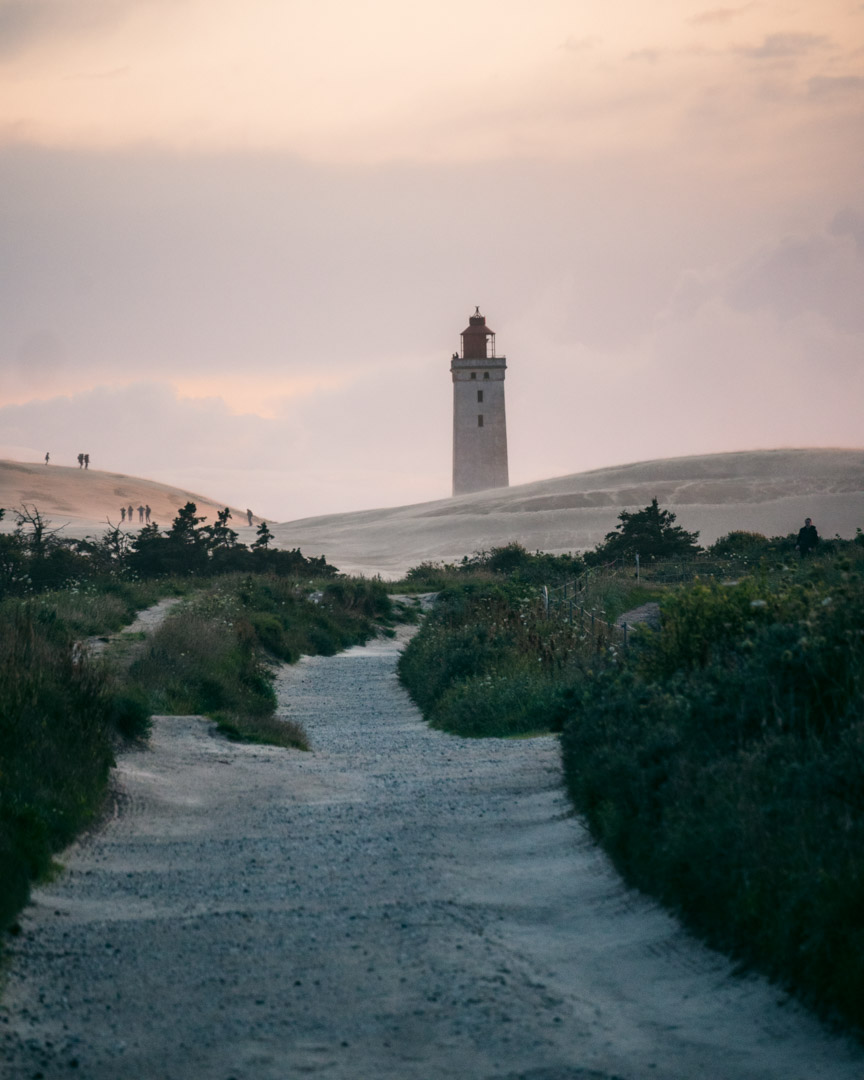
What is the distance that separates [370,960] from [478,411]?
8739cm

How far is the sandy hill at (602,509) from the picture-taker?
7438cm

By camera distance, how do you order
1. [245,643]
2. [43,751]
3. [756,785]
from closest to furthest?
1. [756,785]
2. [43,751]
3. [245,643]

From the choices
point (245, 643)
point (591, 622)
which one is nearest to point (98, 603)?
point (245, 643)

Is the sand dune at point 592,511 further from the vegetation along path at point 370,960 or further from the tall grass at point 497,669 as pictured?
the vegetation along path at point 370,960

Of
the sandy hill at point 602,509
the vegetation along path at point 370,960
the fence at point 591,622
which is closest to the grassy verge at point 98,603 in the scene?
the fence at point 591,622

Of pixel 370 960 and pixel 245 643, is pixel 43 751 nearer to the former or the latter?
pixel 370 960

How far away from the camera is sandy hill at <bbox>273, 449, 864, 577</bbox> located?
74.4 meters

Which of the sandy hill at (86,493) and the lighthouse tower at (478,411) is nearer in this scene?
the lighthouse tower at (478,411)

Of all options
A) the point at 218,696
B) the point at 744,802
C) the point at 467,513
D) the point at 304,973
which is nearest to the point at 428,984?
the point at 304,973

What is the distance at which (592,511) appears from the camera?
8256 centimetres

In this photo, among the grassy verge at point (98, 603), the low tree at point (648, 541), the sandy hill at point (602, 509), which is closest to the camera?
the grassy verge at point (98, 603)

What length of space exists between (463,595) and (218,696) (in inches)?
714

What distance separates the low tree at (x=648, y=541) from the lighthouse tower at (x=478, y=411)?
4154 cm

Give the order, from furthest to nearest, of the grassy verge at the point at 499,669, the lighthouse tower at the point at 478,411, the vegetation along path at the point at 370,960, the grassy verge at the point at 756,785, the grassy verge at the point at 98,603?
the lighthouse tower at the point at 478,411 → the grassy verge at the point at 98,603 → the grassy verge at the point at 499,669 → the grassy verge at the point at 756,785 → the vegetation along path at the point at 370,960
